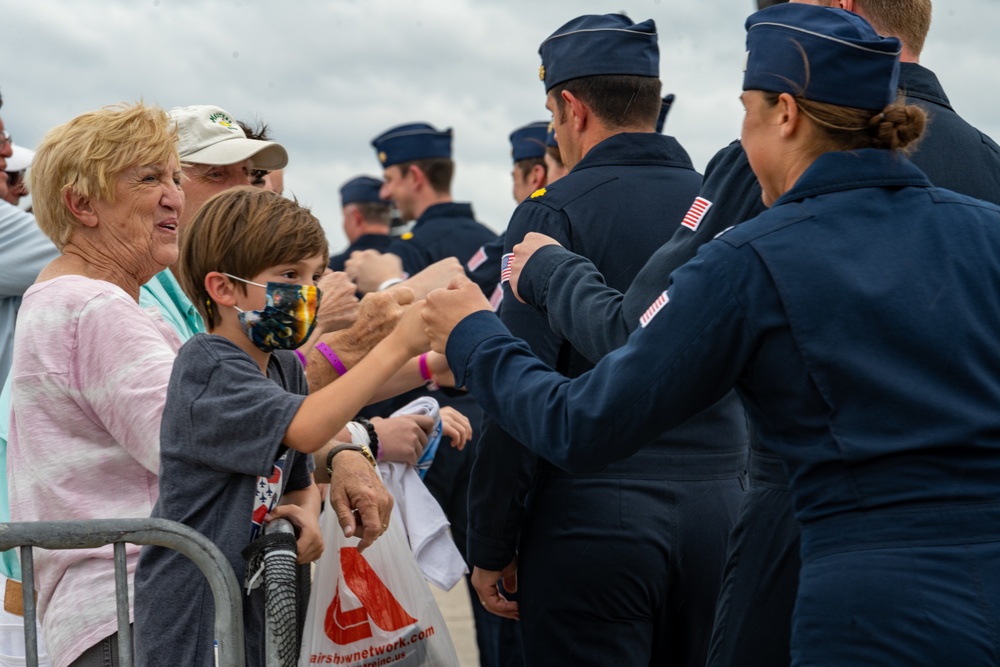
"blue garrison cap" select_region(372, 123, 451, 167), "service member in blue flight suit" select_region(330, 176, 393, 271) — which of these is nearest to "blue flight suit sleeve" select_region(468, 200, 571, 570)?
"blue garrison cap" select_region(372, 123, 451, 167)

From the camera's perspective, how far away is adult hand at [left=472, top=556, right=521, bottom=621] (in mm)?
3215

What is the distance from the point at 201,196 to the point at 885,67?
6.70 ft

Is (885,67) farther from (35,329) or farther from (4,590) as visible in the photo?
(4,590)

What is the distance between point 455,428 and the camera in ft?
12.1

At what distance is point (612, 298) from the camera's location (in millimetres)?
Answer: 2418

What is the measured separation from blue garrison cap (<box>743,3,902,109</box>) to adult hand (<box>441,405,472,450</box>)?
1902mm

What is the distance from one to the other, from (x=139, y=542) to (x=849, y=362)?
130cm

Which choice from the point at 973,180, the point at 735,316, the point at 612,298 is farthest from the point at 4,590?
the point at 973,180

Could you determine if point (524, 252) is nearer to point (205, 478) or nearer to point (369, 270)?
point (205, 478)

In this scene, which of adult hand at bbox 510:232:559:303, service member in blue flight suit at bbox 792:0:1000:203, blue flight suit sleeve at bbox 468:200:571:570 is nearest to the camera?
service member in blue flight suit at bbox 792:0:1000:203

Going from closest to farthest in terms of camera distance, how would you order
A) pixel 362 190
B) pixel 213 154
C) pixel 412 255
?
pixel 213 154 → pixel 412 255 → pixel 362 190

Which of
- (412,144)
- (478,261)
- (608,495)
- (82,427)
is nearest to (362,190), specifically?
(412,144)

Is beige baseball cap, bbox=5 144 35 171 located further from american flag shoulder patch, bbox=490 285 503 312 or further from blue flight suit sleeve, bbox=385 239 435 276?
blue flight suit sleeve, bbox=385 239 435 276

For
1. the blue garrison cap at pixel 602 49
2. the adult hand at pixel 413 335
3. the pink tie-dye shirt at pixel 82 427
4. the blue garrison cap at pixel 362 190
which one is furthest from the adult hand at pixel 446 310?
the blue garrison cap at pixel 362 190
